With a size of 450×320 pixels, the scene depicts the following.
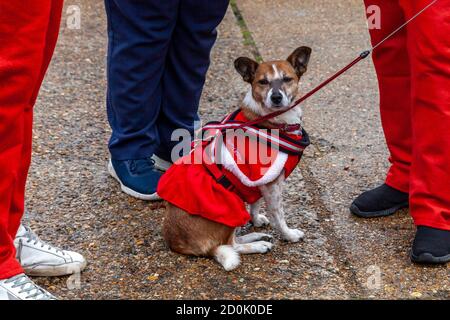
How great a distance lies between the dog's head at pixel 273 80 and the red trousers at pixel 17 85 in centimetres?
98

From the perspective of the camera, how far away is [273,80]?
349 cm

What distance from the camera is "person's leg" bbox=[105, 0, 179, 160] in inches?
142

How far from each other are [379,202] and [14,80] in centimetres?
177

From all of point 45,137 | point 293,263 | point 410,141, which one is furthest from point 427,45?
point 45,137

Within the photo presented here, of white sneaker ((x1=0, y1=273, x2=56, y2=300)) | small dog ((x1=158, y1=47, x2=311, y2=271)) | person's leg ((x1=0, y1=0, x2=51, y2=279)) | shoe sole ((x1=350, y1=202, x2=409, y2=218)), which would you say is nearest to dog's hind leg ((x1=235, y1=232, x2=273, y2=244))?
small dog ((x1=158, y1=47, x2=311, y2=271))

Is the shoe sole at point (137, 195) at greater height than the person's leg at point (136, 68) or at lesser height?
lesser

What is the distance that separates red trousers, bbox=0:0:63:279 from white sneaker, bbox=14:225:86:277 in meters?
0.23

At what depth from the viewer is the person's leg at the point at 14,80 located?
2.57 m

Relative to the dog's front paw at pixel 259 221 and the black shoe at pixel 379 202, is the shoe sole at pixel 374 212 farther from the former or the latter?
the dog's front paw at pixel 259 221

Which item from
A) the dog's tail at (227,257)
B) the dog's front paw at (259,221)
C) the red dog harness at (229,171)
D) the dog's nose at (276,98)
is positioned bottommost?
the dog's front paw at (259,221)

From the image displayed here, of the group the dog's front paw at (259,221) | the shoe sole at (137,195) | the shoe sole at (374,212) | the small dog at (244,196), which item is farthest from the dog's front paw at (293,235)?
the shoe sole at (137,195)

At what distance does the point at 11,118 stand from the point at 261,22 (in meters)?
3.78

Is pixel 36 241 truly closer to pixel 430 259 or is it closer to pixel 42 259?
pixel 42 259

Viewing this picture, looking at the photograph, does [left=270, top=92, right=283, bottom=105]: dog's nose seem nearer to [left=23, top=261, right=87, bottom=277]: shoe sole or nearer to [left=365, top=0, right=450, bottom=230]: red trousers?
[left=365, top=0, right=450, bottom=230]: red trousers
